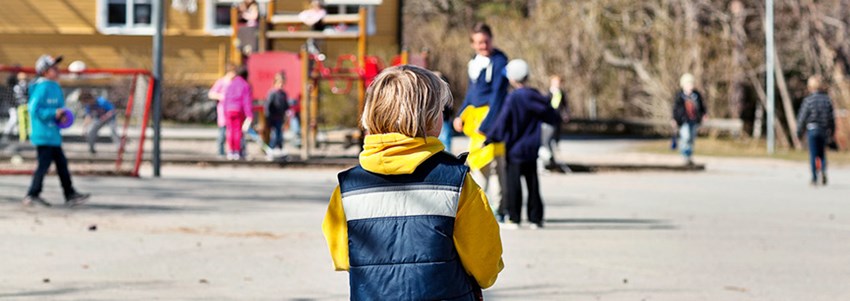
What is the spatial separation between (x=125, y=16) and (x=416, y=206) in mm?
37346

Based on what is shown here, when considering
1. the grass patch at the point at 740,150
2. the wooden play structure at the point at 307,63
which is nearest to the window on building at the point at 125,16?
the grass patch at the point at 740,150

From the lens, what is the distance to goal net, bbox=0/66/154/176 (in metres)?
19.3

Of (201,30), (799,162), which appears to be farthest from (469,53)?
(799,162)

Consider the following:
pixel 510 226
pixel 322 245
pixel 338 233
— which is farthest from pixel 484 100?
pixel 338 233

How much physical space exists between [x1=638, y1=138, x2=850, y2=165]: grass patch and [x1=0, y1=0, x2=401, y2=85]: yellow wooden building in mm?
11908

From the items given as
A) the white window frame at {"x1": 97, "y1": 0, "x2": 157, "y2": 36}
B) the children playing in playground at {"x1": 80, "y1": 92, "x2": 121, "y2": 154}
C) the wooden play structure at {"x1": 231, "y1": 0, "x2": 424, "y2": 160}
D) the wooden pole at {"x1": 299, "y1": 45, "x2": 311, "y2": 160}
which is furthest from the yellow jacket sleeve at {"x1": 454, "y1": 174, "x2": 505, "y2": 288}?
the white window frame at {"x1": 97, "y1": 0, "x2": 157, "y2": 36}

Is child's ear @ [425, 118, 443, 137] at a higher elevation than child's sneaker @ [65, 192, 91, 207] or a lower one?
higher

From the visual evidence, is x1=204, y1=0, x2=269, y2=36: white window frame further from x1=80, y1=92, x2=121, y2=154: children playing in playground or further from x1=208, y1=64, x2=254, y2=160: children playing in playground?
x1=80, y1=92, x2=121, y2=154: children playing in playground

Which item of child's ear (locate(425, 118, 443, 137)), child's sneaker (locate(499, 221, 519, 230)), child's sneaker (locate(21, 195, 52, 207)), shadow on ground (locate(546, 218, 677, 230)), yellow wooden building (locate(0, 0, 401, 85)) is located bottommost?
shadow on ground (locate(546, 218, 677, 230))

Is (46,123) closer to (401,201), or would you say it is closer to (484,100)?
(484,100)

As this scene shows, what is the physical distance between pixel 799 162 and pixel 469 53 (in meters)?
14.1

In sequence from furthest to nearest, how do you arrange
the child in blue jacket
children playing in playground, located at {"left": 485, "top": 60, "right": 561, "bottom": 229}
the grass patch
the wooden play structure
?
the grass patch
the wooden play structure
the child in blue jacket
children playing in playground, located at {"left": 485, "top": 60, "right": 561, "bottom": 229}

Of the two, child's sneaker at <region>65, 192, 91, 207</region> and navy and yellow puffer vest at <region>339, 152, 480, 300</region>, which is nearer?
navy and yellow puffer vest at <region>339, 152, 480, 300</region>

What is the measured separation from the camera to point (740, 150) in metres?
32.8
